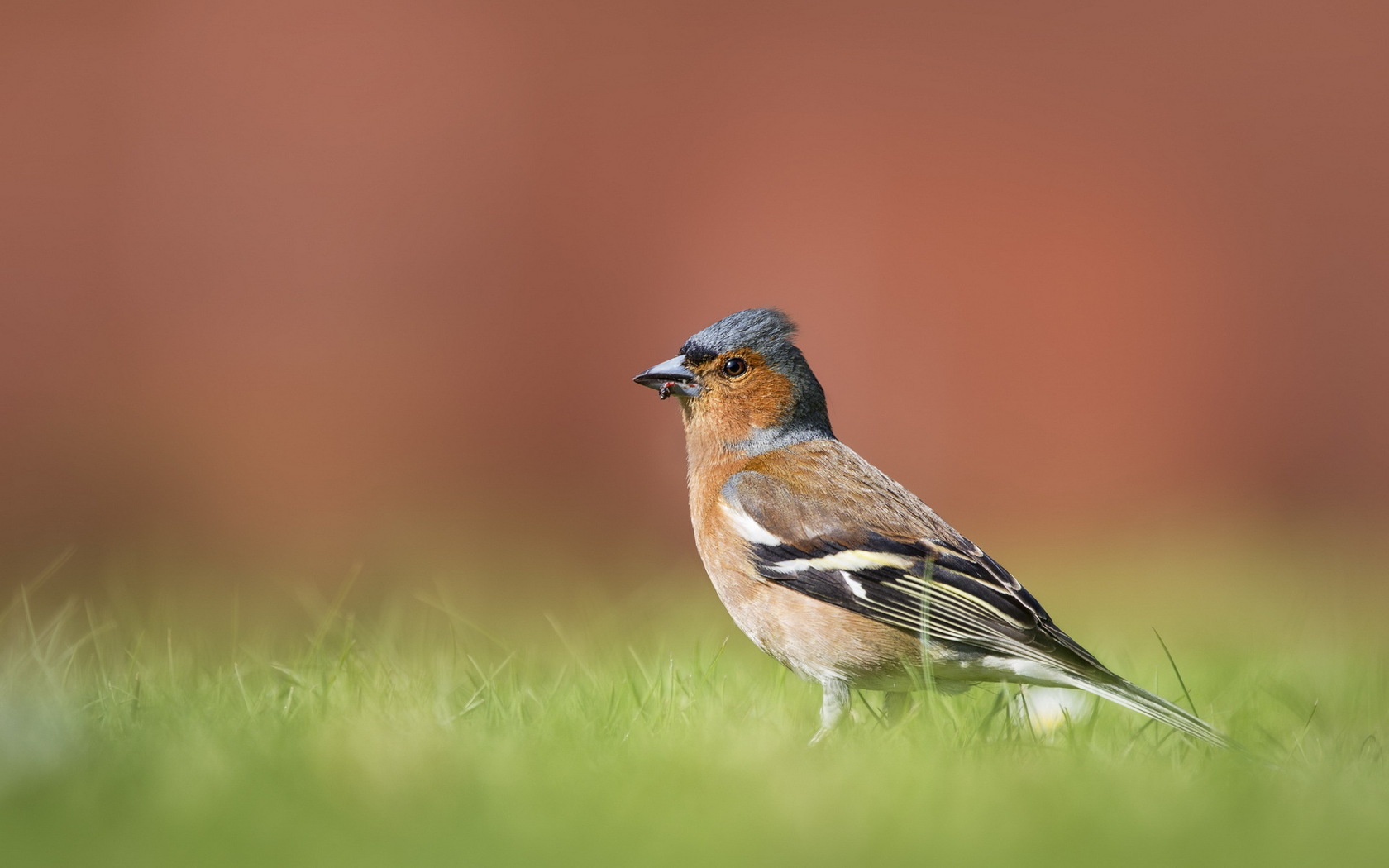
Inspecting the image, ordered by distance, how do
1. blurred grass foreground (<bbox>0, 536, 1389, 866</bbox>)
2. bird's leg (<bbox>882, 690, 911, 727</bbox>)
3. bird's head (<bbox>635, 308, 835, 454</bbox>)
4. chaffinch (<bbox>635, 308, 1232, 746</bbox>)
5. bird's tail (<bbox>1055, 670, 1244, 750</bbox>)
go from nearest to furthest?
blurred grass foreground (<bbox>0, 536, 1389, 866</bbox>) < bird's tail (<bbox>1055, 670, 1244, 750</bbox>) < chaffinch (<bbox>635, 308, 1232, 746</bbox>) < bird's leg (<bbox>882, 690, 911, 727</bbox>) < bird's head (<bbox>635, 308, 835, 454</bbox>)

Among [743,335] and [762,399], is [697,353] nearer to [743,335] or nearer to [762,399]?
[743,335]

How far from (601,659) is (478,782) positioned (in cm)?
186

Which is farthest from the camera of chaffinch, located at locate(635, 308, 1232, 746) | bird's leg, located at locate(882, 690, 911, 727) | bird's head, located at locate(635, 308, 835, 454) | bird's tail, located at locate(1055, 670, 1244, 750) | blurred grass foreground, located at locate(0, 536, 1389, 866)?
bird's head, located at locate(635, 308, 835, 454)

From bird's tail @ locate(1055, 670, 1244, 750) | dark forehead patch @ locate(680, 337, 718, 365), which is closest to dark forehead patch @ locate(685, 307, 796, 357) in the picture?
dark forehead patch @ locate(680, 337, 718, 365)

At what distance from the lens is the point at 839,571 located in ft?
14.5

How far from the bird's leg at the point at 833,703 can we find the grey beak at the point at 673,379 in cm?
137

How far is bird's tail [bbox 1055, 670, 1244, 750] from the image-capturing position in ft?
12.0

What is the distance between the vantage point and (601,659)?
16.4 ft

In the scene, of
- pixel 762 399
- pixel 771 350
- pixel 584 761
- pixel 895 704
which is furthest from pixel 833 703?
pixel 771 350

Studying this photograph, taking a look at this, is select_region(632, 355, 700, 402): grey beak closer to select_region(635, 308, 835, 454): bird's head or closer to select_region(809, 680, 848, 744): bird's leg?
select_region(635, 308, 835, 454): bird's head

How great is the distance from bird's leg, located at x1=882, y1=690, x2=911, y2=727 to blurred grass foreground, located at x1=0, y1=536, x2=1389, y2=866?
0.12 m

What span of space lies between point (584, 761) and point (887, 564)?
4.68 feet

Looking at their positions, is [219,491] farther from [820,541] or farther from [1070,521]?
[820,541]

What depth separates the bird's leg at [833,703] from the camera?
426cm
